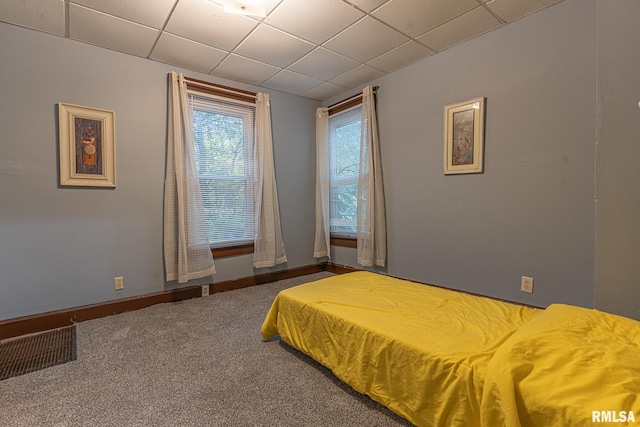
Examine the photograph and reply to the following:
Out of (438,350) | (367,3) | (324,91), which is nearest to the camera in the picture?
(438,350)

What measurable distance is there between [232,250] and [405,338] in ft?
8.38

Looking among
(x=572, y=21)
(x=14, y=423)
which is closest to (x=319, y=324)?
(x=14, y=423)

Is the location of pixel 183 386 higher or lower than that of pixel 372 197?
lower

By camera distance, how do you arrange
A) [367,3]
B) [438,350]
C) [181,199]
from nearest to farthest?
[438,350]
[367,3]
[181,199]

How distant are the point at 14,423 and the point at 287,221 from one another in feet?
9.45

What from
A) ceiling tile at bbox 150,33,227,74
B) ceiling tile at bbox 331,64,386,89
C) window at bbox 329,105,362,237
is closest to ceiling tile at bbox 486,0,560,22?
ceiling tile at bbox 331,64,386,89

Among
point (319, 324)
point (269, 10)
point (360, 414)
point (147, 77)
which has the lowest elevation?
point (360, 414)

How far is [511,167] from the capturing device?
238 centimetres

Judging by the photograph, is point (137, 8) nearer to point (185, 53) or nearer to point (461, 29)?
point (185, 53)

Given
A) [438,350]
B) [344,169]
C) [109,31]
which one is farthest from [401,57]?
[438,350]

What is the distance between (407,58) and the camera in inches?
115

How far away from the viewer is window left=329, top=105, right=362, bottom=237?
147 inches

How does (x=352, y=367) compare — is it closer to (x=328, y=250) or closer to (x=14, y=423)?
(x=14, y=423)

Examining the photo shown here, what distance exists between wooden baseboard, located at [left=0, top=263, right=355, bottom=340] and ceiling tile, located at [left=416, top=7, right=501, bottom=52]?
3124 mm
